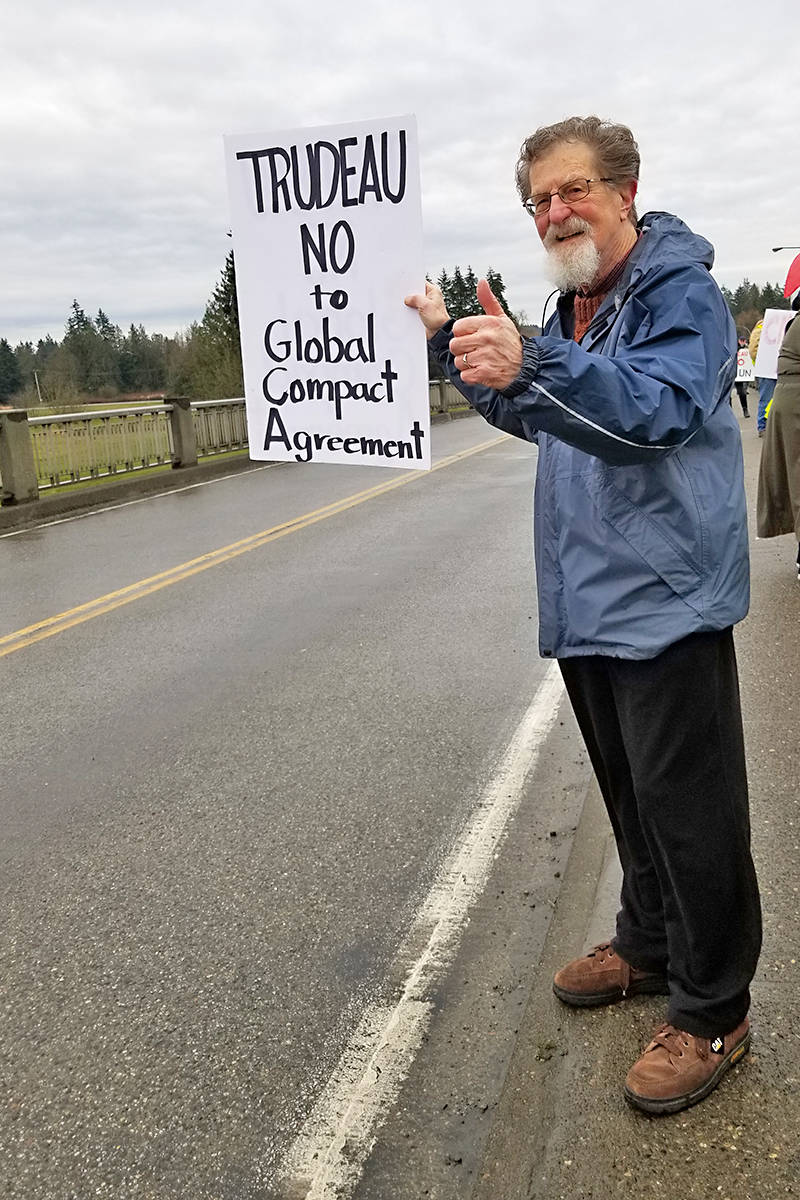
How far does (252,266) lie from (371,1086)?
210cm

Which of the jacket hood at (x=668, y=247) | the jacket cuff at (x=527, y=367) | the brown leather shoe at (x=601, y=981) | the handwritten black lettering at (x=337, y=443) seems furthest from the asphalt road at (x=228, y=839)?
the jacket hood at (x=668, y=247)

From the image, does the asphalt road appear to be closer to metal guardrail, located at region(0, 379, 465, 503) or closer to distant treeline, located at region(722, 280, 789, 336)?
metal guardrail, located at region(0, 379, 465, 503)

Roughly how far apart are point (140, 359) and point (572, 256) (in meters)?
88.2

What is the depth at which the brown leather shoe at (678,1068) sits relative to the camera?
2.44 meters

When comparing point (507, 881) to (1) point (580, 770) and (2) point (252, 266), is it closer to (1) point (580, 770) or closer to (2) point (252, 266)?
(1) point (580, 770)

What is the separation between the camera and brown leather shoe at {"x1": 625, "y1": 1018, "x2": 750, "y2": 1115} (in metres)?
2.44

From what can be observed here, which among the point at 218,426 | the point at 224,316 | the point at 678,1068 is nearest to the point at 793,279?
the point at 678,1068

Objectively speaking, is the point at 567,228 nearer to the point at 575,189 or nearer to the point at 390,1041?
the point at 575,189

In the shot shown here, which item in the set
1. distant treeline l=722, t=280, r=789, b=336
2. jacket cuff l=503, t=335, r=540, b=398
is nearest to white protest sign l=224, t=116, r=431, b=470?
jacket cuff l=503, t=335, r=540, b=398

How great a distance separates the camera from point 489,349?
6.80ft

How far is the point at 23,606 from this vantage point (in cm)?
841

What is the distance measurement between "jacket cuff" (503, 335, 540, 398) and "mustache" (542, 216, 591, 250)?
0.45m

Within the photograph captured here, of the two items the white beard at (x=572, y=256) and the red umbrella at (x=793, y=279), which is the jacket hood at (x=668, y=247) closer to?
the white beard at (x=572, y=256)

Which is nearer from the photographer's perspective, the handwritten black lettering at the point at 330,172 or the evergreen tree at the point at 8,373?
the handwritten black lettering at the point at 330,172
